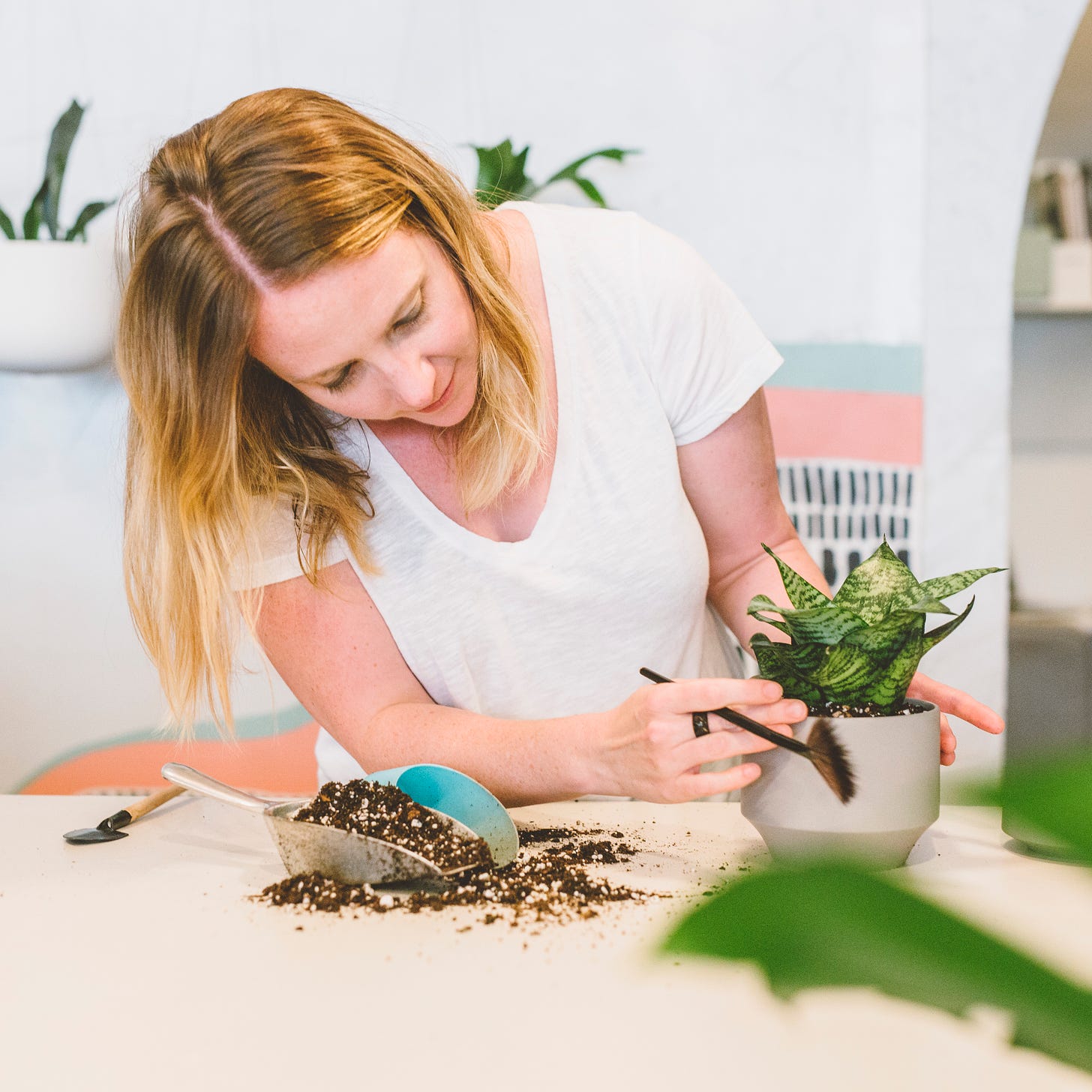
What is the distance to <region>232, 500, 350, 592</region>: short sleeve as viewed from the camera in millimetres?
1165

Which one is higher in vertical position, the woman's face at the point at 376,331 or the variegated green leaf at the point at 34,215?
the variegated green leaf at the point at 34,215

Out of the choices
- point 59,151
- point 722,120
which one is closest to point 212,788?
point 59,151

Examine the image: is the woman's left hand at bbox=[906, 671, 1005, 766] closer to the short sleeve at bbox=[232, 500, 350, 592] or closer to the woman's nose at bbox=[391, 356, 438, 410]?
the woman's nose at bbox=[391, 356, 438, 410]

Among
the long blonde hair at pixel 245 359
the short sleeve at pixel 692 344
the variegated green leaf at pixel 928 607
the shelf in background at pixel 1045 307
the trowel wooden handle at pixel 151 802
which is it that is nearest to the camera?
the variegated green leaf at pixel 928 607

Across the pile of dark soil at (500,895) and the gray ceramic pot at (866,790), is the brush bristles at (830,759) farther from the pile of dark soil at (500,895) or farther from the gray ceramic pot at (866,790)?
the pile of dark soil at (500,895)

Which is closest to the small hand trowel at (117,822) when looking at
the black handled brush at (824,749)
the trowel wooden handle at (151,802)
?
the trowel wooden handle at (151,802)

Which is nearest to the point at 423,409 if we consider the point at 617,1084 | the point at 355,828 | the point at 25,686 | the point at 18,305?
the point at 355,828

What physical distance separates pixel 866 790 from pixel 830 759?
0.12 ft

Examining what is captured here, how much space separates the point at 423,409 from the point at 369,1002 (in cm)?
61

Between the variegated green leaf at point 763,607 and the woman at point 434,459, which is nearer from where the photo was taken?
the variegated green leaf at point 763,607

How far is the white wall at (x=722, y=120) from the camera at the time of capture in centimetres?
217

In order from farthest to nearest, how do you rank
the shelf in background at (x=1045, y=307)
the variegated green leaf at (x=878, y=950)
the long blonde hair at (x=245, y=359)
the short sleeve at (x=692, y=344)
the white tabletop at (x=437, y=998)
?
1. the shelf in background at (x=1045, y=307)
2. the short sleeve at (x=692, y=344)
3. the long blonde hair at (x=245, y=359)
4. the white tabletop at (x=437, y=998)
5. the variegated green leaf at (x=878, y=950)

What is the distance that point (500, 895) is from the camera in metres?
0.83

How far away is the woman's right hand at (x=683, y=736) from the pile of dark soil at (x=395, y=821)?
0.45 feet
